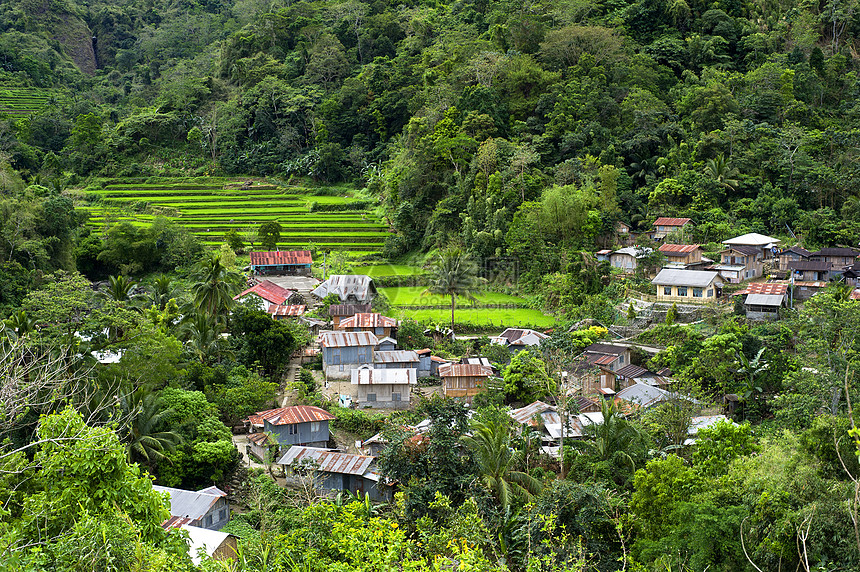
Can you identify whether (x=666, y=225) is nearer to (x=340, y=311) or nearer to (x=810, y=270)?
(x=810, y=270)

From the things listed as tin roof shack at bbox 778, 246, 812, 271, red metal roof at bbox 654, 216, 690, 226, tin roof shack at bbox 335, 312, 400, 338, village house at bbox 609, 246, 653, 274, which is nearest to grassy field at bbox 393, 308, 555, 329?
tin roof shack at bbox 335, 312, 400, 338

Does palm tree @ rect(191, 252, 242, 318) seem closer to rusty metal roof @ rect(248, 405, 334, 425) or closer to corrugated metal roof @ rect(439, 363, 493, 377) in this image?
rusty metal roof @ rect(248, 405, 334, 425)

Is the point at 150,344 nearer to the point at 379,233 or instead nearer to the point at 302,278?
the point at 302,278

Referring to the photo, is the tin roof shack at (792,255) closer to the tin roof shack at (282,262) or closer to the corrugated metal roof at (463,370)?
the corrugated metal roof at (463,370)

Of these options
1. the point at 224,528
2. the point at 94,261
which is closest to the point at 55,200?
the point at 94,261

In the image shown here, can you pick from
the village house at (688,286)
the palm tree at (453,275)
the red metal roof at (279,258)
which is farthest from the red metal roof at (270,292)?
the village house at (688,286)

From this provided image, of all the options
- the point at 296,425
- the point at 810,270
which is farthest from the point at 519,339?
the point at 810,270
